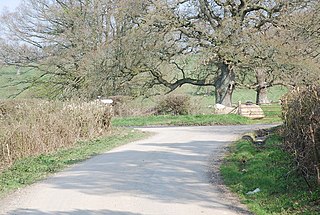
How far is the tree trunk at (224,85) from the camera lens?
35000 mm

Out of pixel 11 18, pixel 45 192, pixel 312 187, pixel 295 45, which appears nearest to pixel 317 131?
pixel 312 187

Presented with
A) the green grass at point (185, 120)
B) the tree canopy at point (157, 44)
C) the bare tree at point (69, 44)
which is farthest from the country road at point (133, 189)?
the bare tree at point (69, 44)

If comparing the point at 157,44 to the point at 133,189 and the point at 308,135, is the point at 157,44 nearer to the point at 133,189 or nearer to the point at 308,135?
the point at 133,189

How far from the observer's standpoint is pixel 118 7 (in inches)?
1368

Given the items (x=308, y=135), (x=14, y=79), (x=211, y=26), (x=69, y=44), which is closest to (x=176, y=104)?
(x=211, y=26)

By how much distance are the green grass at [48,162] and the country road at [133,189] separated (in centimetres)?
50

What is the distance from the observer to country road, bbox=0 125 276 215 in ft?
28.3

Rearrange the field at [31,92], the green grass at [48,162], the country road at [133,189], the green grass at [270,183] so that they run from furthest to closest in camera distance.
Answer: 1. the field at [31,92]
2. the green grass at [48,162]
3. the country road at [133,189]
4. the green grass at [270,183]

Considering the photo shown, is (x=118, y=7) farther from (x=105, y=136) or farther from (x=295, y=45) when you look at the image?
(x=105, y=136)

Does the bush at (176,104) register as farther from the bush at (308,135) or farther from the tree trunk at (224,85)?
the bush at (308,135)

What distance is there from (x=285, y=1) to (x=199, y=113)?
30.7 feet

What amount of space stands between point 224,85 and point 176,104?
12.3 ft

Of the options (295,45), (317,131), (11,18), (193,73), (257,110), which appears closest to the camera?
(317,131)

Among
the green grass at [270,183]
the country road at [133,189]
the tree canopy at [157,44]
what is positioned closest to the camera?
the green grass at [270,183]
